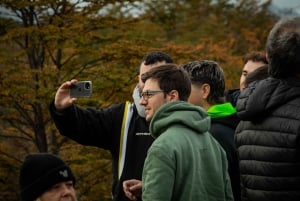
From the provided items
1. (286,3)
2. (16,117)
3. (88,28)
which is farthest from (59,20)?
(286,3)

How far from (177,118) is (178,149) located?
0.19m

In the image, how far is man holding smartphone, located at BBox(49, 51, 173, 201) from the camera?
4.27m

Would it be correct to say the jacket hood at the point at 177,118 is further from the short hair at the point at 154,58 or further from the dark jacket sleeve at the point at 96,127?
the short hair at the point at 154,58

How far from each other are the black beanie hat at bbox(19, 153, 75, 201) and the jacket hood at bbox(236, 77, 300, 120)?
1.04 m

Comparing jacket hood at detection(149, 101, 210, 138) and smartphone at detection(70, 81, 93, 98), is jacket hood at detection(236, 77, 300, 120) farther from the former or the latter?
smartphone at detection(70, 81, 93, 98)

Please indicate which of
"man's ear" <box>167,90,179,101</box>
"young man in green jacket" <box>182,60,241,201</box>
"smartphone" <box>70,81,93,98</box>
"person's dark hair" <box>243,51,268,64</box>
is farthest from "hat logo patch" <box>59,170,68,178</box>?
"person's dark hair" <box>243,51,268,64</box>

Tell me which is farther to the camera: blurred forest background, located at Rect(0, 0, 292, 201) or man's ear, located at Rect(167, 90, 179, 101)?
blurred forest background, located at Rect(0, 0, 292, 201)

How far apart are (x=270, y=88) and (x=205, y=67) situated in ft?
3.99

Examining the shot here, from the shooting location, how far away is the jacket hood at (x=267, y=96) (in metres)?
3.15

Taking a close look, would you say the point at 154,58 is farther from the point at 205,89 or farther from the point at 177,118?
the point at 177,118

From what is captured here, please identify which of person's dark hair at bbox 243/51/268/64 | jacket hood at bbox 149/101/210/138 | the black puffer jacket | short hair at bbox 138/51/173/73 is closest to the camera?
the black puffer jacket

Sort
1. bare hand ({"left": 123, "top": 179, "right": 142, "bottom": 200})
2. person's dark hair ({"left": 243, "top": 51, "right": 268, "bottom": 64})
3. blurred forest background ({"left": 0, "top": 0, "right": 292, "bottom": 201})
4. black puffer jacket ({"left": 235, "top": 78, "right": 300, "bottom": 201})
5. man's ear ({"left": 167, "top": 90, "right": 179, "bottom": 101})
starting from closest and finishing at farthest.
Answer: black puffer jacket ({"left": 235, "top": 78, "right": 300, "bottom": 201})
man's ear ({"left": 167, "top": 90, "right": 179, "bottom": 101})
bare hand ({"left": 123, "top": 179, "right": 142, "bottom": 200})
person's dark hair ({"left": 243, "top": 51, "right": 268, "bottom": 64})
blurred forest background ({"left": 0, "top": 0, "right": 292, "bottom": 201})

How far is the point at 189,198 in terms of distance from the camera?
3244mm

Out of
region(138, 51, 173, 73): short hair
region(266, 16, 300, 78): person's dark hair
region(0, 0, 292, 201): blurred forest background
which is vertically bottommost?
region(0, 0, 292, 201): blurred forest background
